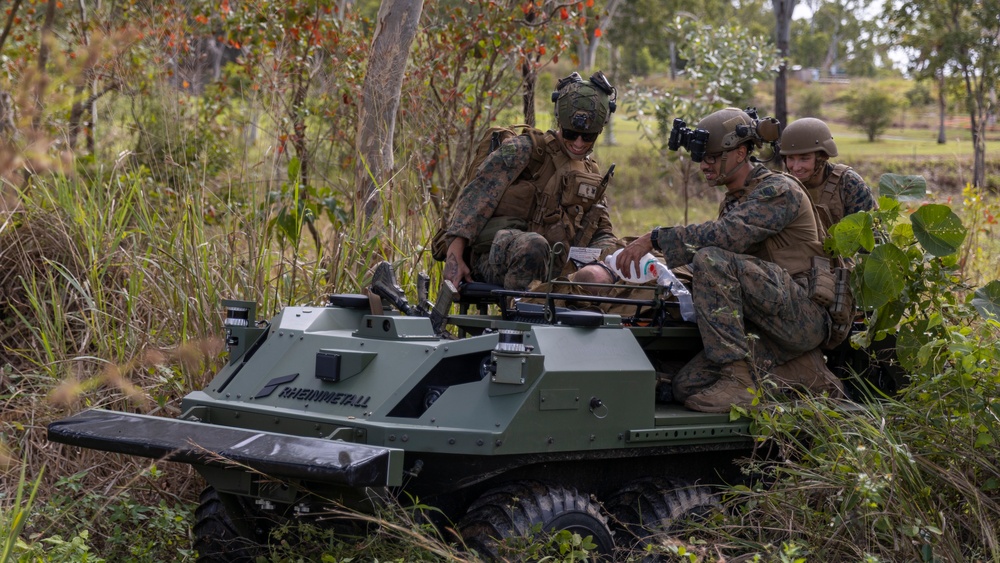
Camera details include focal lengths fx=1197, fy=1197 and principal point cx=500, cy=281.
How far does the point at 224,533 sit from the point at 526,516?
1.39 metres

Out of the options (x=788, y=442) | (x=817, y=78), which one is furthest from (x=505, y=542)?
(x=817, y=78)

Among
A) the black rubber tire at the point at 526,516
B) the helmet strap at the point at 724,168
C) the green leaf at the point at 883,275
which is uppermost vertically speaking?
A: the helmet strap at the point at 724,168

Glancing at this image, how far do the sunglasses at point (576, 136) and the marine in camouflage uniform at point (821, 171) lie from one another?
Result: 1.47 m

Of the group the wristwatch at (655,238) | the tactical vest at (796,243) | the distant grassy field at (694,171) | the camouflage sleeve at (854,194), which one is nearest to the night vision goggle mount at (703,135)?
the tactical vest at (796,243)

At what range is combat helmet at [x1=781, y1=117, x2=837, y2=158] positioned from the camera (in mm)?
7121

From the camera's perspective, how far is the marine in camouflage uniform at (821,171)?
7137 millimetres

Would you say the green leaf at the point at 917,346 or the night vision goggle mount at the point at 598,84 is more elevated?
the night vision goggle mount at the point at 598,84

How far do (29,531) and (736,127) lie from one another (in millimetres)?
3714

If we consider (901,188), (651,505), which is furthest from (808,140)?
(651,505)

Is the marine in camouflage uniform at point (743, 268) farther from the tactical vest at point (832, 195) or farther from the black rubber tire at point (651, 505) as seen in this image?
the tactical vest at point (832, 195)

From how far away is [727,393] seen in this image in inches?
206

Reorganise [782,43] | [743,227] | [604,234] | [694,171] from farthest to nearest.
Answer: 1. [694,171]
2. [782,43]
3. [604,234]
4. [743,227]

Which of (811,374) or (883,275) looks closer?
(883,275)

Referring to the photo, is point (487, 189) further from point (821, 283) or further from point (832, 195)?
point (832, 195)
